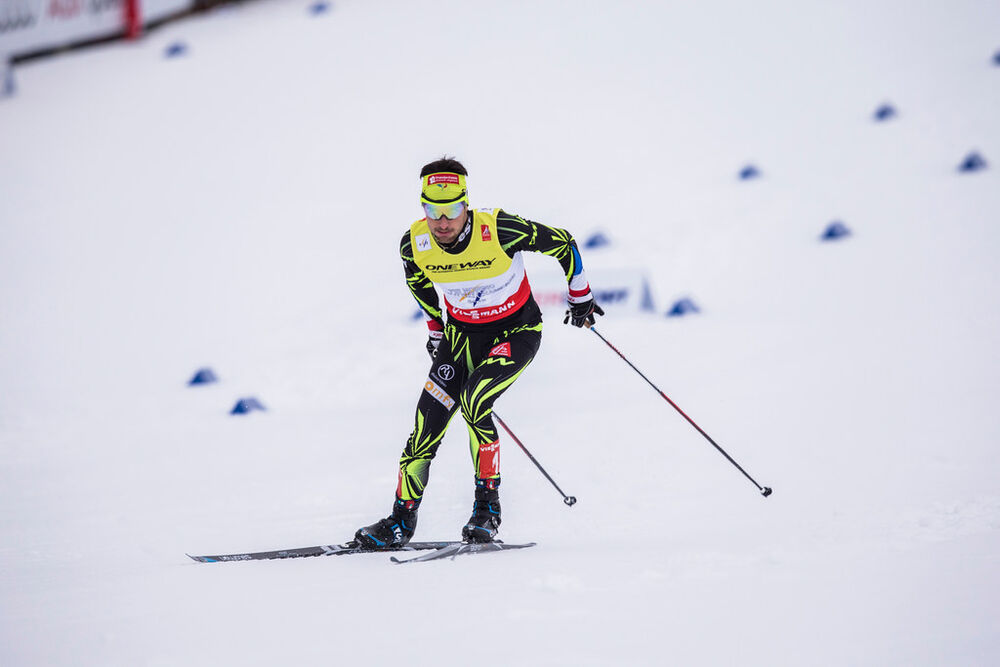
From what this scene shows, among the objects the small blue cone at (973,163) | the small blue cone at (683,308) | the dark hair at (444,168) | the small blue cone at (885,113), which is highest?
the small blue cone at (885,113)

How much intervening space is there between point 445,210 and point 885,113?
836 centimetres

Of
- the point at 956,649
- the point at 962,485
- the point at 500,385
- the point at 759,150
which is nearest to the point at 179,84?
the point at 759,150

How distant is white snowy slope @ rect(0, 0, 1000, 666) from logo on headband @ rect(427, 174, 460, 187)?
64.4 inches

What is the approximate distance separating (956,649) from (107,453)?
5.62m

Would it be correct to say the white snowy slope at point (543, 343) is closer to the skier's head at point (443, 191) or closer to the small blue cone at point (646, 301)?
the small blue cone at point (646, 301)

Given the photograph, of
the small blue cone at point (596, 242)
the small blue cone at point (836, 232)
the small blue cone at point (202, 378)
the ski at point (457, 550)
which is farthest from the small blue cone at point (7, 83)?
the ski at point (457, 550)

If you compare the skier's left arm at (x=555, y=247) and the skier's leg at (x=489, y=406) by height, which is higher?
the skier's left arm at (x=555, y=247)

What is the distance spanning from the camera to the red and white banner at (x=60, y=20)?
46.0 ft

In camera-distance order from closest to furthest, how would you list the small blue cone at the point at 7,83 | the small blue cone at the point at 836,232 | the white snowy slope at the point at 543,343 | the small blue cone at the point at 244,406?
the white snowy slope at the point at 543,343 → the small blue cone at the point at 244,406 → the small blue cone at the point at 836,232 → the small blue cone at the point at 7,83

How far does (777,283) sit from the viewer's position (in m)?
8.01

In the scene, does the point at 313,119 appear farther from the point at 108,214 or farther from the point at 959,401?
the point at 959,401

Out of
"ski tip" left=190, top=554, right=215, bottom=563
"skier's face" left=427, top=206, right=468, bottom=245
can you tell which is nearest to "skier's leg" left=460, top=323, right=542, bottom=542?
"skier's face" left=427, top=206, right=468, bottom=245

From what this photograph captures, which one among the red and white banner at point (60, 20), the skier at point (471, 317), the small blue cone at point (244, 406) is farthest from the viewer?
the red and white banner at point (60, 20)

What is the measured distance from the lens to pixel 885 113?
34.7 ft
